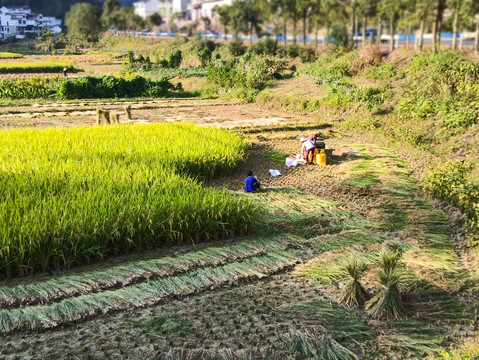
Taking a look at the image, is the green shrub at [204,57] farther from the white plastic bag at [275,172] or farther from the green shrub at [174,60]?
the white plastic bag at [275,172]

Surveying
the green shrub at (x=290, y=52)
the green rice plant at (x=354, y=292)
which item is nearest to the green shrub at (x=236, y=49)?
the green shrub at (x=290, y=52)

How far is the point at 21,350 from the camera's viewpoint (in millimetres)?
3094

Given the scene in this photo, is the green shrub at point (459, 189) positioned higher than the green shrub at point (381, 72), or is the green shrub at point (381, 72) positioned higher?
the green shrub at point (381, 72)

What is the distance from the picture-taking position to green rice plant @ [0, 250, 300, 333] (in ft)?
11.2

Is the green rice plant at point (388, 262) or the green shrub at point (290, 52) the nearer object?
the green rice plant at point (388, 262)

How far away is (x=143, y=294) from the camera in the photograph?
Result: 12.5ft

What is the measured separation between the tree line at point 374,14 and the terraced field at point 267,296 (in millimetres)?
13873

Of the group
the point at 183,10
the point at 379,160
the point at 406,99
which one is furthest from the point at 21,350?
the point at 183,10

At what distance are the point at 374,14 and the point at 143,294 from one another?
28.8 metres

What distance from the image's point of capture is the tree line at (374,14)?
75.2 feet

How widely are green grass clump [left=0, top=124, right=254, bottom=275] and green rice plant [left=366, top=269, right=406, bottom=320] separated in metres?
1.71

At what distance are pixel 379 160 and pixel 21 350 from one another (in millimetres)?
6121

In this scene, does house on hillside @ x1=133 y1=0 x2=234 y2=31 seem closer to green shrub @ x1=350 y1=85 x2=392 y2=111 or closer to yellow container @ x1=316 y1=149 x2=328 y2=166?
green shrub @ x1=350 y1=85 x2=392 y2=111

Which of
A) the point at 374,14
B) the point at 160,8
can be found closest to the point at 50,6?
the point at 160,8
